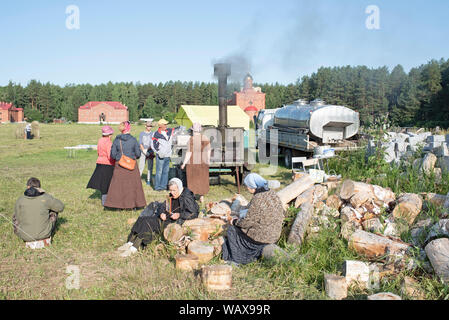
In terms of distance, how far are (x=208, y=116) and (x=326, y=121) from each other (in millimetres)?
13619

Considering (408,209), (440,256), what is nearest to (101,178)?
(408,209)

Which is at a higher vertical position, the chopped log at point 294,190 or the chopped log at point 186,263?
the chopped log at point 294,190

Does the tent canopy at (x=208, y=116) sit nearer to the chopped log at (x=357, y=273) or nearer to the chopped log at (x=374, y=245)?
the chopped log at (x=374, y=245)

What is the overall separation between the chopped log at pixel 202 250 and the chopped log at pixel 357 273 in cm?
171

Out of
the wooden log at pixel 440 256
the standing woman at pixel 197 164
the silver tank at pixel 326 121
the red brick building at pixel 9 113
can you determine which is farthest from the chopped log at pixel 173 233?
the red brick building at pixel 9 113

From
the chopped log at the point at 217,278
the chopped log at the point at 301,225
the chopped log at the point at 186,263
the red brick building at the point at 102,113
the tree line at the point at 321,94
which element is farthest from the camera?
the red brick building at the point at 102,113

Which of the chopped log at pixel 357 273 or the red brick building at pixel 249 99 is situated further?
the red brick building at pixel 249 99

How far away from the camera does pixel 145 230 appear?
18.1 feet

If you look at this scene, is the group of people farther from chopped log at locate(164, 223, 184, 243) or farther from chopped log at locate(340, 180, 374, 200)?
chopped log at locate(340, 180, 374, 200)

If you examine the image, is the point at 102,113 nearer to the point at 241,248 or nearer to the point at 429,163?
the point at 429,163

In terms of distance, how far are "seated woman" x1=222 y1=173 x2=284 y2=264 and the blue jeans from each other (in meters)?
5.12

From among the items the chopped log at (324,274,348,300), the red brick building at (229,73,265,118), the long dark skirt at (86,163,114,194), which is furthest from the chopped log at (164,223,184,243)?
the red brick building at (229,73,265,118)

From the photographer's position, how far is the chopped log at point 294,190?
6.70m

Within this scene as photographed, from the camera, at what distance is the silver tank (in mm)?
14367
